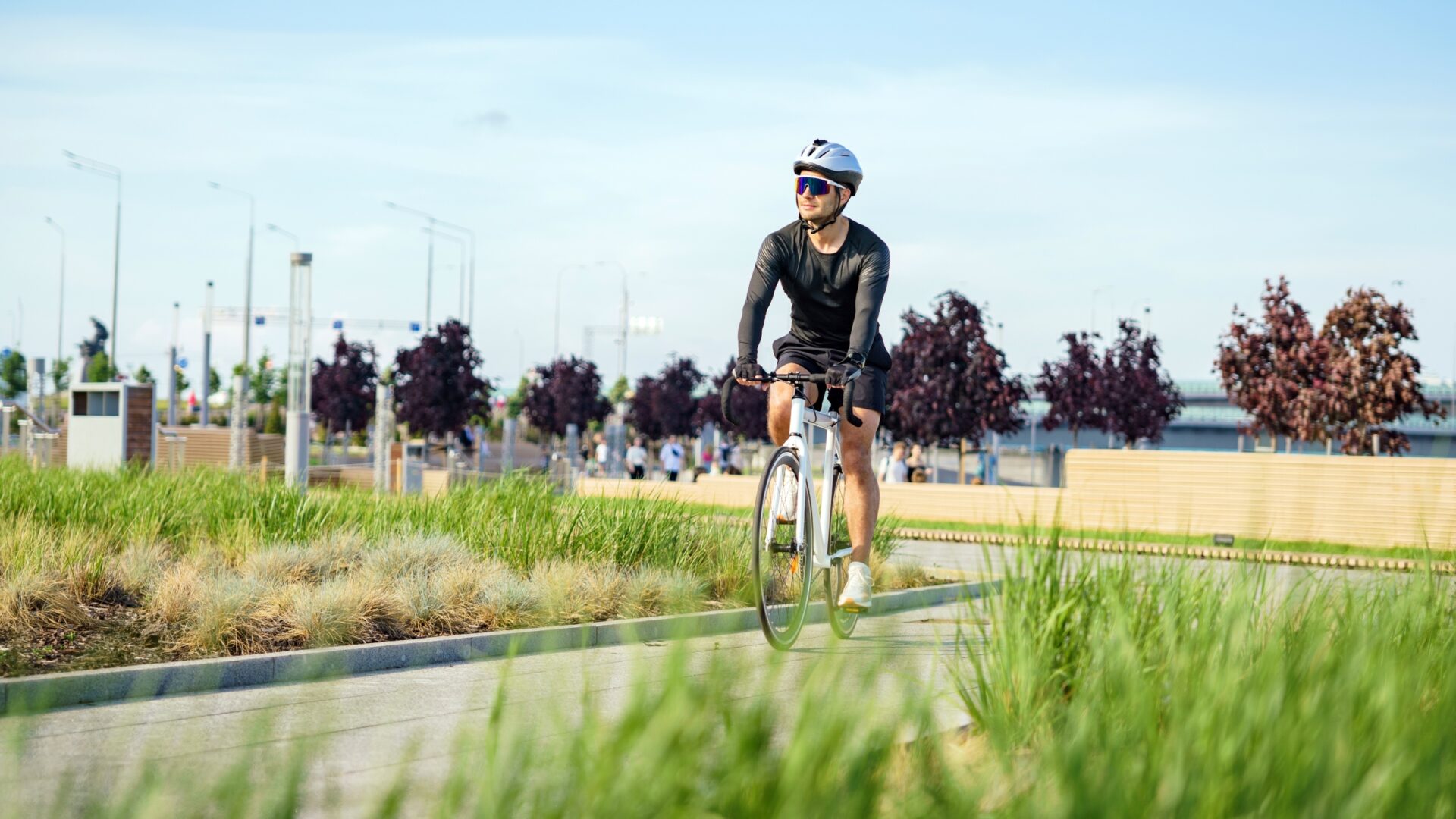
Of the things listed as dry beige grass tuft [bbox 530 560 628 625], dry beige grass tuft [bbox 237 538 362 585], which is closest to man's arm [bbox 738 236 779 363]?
dry beige grass tuft [bbox 530 560 628 625]

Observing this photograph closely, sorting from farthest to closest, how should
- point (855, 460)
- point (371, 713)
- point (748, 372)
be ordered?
1. point (855, 460)
2. point (748, 372)
3. point (371, 713)

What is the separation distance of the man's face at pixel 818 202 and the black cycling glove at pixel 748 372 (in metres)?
A: 0.70

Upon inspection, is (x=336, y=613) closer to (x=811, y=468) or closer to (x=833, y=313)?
(x=811, y=468)

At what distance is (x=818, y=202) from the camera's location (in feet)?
19.3

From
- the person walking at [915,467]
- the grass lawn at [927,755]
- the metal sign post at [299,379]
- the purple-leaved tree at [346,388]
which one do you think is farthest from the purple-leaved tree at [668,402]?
the grass lawn at [927,755]

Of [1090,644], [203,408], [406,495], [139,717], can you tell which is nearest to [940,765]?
[1090,644]

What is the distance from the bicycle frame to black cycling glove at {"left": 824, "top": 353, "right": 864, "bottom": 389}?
23cm

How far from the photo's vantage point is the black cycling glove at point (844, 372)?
5594 mm

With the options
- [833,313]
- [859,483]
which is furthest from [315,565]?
[833,313]

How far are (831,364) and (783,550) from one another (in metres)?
0.91

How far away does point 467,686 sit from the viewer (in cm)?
496

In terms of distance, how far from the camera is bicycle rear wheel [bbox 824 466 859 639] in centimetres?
607

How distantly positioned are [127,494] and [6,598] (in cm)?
291

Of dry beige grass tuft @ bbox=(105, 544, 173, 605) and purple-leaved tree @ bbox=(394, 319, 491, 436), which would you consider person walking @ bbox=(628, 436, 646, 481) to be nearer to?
purple-leaved tree @ bbox=(394, 319, 491, 436)
